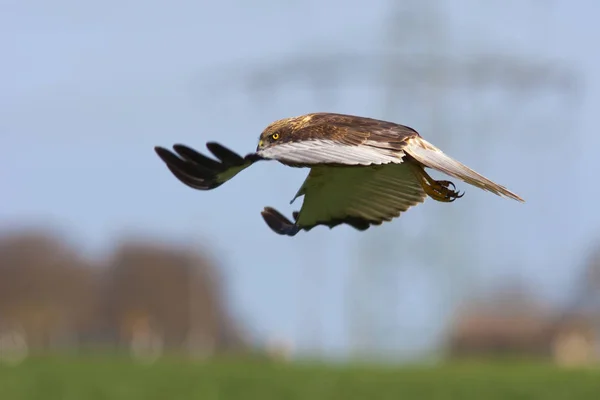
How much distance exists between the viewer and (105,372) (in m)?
32.4

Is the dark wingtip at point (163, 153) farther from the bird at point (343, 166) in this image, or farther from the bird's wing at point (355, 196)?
the bird's wing at point (355, 196)

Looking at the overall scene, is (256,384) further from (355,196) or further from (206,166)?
(206,166)

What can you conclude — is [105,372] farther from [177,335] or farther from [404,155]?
[177,335]

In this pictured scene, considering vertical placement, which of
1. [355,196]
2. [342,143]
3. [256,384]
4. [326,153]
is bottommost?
[326,153]

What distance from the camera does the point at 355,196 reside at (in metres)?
8.11

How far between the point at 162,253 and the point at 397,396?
40996 millimetres

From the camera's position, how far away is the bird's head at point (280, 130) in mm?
6652

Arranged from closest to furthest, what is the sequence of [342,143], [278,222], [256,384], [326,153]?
[326,153], [342,143], [278,222], [256,384]

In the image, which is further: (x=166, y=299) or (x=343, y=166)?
(x=166, y=299)

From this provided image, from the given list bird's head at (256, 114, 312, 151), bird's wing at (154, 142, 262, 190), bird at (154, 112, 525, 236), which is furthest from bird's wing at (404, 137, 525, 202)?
bird's wing at (154, 142, 262, 190)

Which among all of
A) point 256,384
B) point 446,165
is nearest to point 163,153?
point 446,165

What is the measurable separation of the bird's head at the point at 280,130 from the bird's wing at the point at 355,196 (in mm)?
948

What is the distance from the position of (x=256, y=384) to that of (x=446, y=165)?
24.0 meters

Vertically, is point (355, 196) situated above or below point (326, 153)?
above
